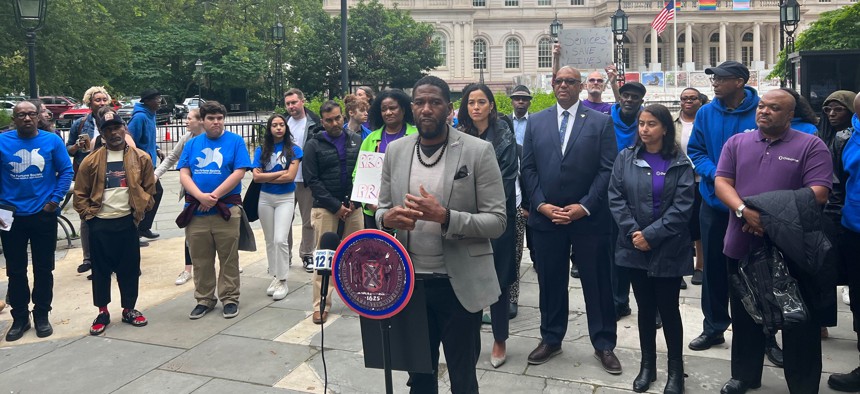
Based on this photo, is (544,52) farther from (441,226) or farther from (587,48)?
(441,226)

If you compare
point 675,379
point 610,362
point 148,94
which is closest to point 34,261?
point 148,94

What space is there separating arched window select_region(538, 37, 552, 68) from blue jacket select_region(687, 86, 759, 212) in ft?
224

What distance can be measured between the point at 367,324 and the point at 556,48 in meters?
4.85

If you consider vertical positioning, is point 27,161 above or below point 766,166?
above

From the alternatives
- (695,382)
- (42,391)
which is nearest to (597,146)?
(695,382)

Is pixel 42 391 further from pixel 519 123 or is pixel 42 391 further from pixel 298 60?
pixel 298 60

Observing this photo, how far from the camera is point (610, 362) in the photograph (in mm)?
5000

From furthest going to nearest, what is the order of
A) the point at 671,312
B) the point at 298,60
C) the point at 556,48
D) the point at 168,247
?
the point at 298,60 < the point at 168,247 < the point at 556,48 < the point at 671,312

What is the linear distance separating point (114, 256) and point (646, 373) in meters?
4.76

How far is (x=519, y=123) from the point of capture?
746 centimetres

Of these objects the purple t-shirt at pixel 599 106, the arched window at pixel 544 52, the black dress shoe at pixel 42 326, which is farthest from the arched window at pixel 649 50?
the black dress shoe at pixel 42 326

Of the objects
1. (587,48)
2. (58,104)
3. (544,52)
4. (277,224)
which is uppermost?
(544,52)

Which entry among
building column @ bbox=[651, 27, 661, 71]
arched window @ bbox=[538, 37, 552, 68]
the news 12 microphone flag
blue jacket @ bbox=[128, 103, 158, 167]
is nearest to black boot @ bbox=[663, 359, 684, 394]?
the news 12 microphone flag

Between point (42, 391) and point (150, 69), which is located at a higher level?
point (150, 69)
